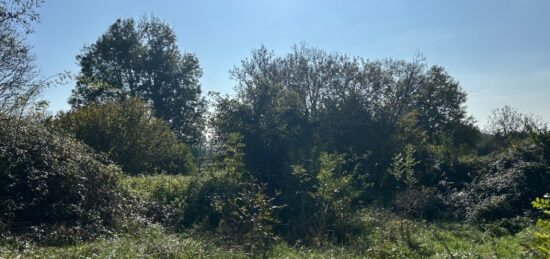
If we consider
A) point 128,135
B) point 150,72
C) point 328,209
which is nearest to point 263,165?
point 328,209

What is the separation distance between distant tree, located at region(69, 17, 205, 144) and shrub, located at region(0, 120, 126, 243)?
83.6 ft

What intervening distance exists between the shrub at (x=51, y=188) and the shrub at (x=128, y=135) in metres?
6.75

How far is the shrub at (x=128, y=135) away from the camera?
70.1 feet

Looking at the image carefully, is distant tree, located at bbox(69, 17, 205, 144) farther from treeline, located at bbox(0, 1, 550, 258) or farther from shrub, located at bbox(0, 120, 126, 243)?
shrub, located at bbox(0, 120, 126, 243)

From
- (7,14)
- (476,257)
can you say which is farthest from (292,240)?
(7,14)

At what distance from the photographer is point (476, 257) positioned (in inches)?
383

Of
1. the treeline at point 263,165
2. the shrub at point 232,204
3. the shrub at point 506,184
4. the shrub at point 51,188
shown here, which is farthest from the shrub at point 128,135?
the shrub at point 506,184

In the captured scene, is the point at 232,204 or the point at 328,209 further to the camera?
the point at 328,209

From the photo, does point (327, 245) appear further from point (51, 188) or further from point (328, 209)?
point (51, 188)

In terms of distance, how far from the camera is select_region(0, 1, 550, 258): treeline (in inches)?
466

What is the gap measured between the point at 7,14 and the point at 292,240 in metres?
9.86

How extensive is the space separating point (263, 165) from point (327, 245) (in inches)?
271

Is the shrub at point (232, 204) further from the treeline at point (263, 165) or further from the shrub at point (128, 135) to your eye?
the shrub at point (128, 135)

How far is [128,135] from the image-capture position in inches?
890
